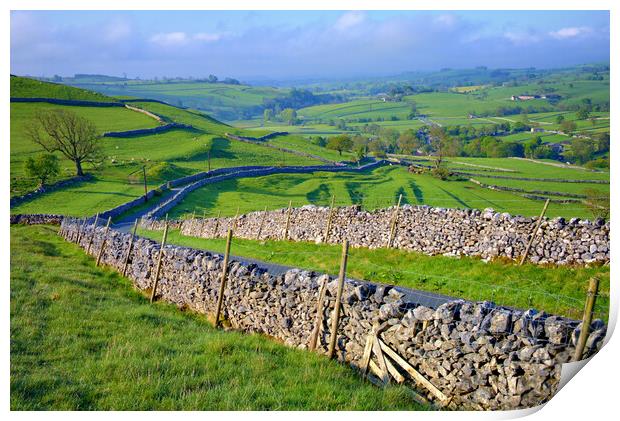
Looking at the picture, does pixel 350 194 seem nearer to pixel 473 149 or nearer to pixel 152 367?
pixel 152 367

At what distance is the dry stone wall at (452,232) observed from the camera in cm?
1570

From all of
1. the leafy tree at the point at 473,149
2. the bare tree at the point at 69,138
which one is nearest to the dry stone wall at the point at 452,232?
the bare tree at the point at 69,138

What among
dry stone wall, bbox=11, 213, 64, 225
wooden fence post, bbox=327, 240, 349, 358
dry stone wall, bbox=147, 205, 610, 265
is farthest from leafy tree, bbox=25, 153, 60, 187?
wooden fence post, bbox=327, 240, 349, 358

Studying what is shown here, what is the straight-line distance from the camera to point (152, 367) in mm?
8445

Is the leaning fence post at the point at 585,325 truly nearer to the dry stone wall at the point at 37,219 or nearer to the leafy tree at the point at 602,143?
the dry stone wall at the point at 37,219

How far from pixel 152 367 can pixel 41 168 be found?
166 feet

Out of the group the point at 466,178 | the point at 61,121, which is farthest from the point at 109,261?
the point at 466,178

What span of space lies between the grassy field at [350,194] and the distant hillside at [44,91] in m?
54.6

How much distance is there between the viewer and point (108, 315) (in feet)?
38.3

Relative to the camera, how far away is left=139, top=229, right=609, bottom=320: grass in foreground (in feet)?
42.9

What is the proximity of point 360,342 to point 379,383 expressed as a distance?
1.06 metres

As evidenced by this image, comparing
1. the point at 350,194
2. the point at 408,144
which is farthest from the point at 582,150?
the point at 350,194

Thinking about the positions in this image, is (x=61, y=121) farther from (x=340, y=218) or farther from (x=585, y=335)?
(x=585, y=335)

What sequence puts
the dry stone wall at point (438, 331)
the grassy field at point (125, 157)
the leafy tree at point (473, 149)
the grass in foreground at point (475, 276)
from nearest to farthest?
the dry stone wall at point (438, 331), the grass in foreground at point (475, 276), the grassy field at point (125, 157), the leafy tree at point (473, 149)
